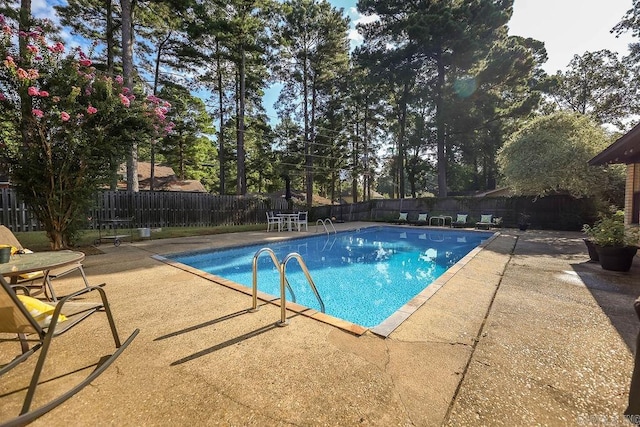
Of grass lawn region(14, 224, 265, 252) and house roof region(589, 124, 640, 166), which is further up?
house roof region(589, 124, 640, 166)

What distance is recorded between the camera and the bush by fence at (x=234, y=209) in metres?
9.54

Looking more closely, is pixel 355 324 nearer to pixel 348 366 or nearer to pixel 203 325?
pixel 348 366

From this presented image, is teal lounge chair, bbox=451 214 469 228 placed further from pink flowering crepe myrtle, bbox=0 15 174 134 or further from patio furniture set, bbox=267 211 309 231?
pink flowering crepe myrtle, bbox=0 15 174 134

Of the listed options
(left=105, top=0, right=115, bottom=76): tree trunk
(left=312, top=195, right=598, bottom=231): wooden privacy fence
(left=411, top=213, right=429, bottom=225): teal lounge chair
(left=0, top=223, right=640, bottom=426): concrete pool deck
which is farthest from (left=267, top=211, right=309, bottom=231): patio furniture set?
(left=105, top=0, right=115, bottom=76): tree trunk

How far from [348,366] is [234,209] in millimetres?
12615

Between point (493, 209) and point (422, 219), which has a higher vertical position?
point (493, 209)

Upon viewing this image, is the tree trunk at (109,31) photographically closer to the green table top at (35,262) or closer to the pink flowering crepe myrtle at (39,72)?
the pink flowering crepe myrtle at (39,72)

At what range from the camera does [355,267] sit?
6.49 meters

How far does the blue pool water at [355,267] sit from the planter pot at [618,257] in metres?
2.66

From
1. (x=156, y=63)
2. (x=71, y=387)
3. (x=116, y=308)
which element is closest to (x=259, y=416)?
(x=71, y=387)

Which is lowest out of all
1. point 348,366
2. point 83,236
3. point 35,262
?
point 348,366

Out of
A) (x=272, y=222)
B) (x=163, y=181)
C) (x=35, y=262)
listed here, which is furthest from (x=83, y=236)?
(x=163, y=181)

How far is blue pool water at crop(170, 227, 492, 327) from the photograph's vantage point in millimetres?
4348

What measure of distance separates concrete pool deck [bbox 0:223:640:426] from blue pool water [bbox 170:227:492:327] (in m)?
1.33
